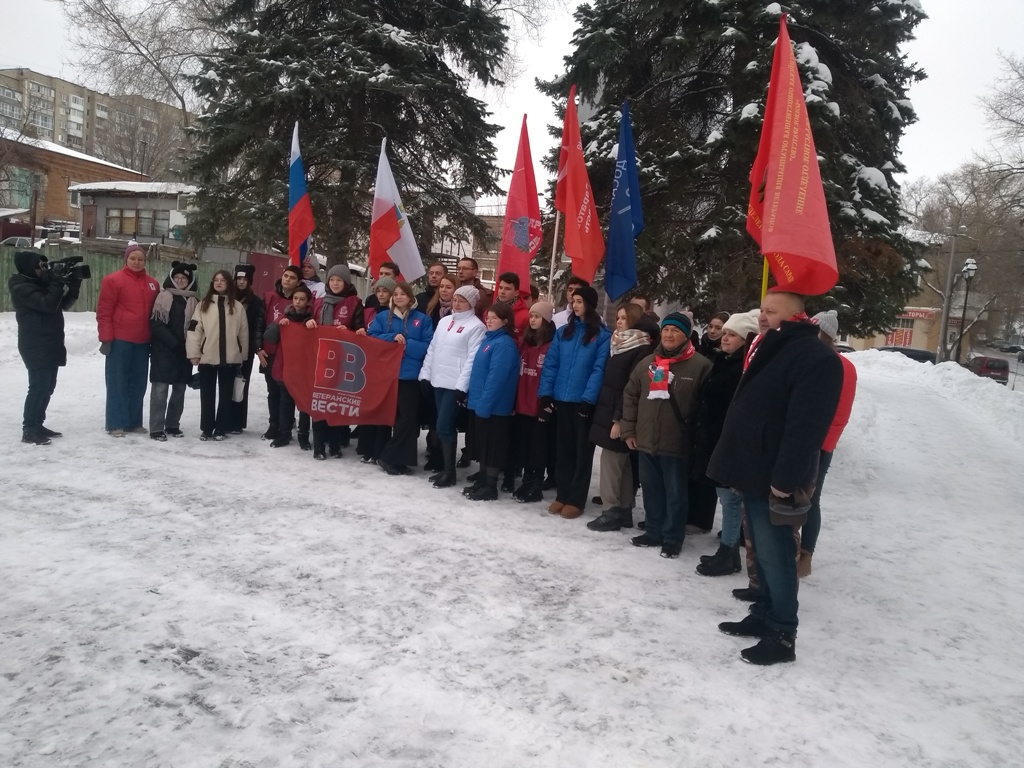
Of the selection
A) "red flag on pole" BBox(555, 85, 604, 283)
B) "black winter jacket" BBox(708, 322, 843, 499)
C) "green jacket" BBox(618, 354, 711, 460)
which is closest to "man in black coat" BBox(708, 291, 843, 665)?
"black winter jacket" BBox(708, 322, 843, 499)

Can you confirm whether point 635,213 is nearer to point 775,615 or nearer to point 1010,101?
point 775,615

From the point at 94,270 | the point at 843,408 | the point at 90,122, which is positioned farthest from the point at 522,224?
the point at 90,122

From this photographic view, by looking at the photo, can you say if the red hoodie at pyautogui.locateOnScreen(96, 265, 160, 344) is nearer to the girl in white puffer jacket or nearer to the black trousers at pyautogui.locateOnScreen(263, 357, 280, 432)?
the black trousers at pyautogui.locateOnScreen(263, 357, 280, 432)

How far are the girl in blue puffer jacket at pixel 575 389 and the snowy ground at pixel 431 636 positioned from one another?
0.37 metres

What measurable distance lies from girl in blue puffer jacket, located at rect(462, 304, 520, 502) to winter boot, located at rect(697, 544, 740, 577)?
2211 millimetres

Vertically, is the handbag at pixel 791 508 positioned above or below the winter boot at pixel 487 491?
above

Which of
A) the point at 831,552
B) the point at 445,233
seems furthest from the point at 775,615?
the point at 445,233

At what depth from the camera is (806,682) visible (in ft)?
12.4

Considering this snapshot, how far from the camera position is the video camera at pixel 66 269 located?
7.30 m

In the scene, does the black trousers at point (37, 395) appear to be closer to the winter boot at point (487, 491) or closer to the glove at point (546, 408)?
the winter boot at point (487, 491)

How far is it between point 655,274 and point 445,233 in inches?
296

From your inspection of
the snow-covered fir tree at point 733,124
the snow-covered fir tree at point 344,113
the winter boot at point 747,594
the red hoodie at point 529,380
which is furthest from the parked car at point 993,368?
the winter boot at point 747,594

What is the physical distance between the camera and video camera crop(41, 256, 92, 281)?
24.0 ft

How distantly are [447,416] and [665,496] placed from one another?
2.34 meters
